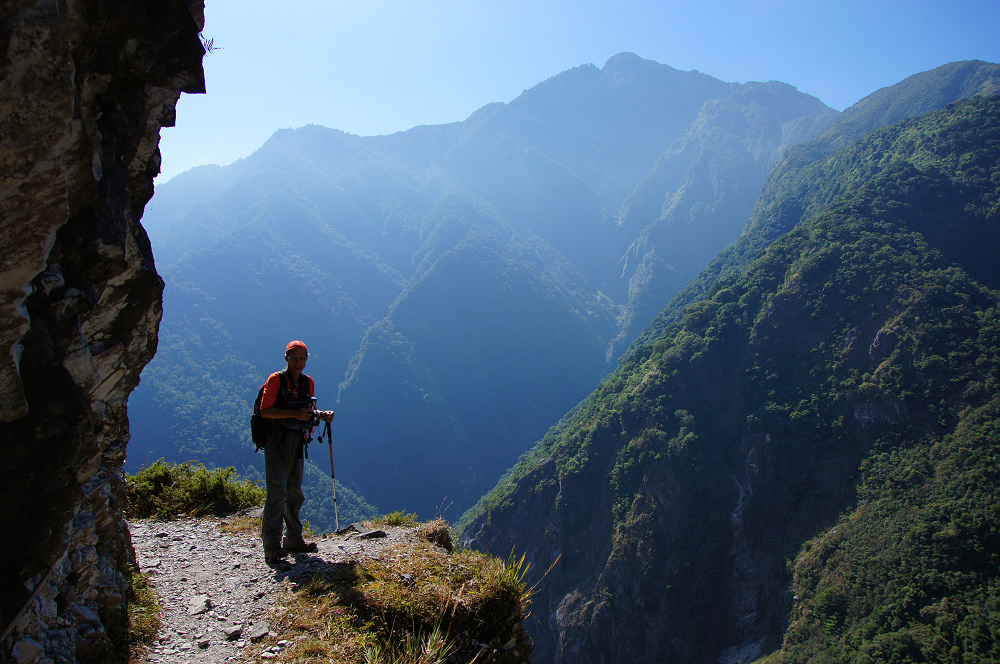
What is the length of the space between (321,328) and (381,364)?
101 ft

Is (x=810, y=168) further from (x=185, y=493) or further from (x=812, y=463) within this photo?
(x=185, y=493)

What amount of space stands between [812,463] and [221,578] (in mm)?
74796

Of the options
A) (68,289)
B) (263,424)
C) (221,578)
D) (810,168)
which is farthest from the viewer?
(810,168)

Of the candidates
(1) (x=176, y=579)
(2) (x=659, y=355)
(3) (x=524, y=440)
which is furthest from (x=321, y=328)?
(1) (x=176, y=579)

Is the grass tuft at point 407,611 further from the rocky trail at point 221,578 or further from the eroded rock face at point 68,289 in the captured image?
the eroded rock face at point 68,289

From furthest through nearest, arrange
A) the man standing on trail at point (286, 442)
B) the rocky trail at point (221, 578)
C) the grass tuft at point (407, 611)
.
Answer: the man standing on trail at point (286, 442) → the rocky trail at point (221, 578) → the grass tuft at point (407, 611)

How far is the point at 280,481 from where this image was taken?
635 cm

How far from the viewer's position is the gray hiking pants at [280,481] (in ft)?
20.8

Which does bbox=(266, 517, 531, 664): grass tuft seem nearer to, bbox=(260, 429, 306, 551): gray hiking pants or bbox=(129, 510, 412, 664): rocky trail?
bbox=(129, 510, 412, 664): rocky trail

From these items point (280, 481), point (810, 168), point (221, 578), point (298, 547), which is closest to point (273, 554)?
point (298, 547)

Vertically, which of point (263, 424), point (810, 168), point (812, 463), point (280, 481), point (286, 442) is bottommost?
point (280, 481)

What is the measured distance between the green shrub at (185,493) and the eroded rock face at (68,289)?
3.63m

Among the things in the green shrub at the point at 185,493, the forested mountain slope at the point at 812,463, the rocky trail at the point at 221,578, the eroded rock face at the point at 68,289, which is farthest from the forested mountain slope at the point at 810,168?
the eroded rock face at the point at 68,289

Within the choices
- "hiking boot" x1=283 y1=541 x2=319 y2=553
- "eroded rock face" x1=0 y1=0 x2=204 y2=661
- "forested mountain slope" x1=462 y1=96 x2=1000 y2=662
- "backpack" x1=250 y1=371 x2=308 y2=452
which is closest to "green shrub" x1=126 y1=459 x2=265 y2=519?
"hiking boot" x1=283 y1=541 x2=319 y2=553
